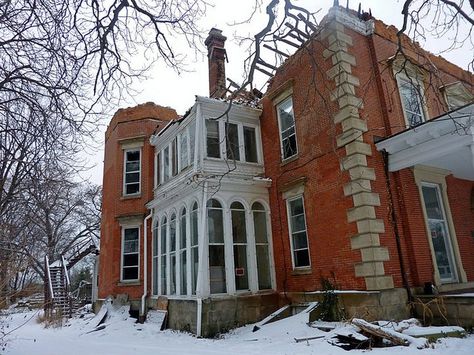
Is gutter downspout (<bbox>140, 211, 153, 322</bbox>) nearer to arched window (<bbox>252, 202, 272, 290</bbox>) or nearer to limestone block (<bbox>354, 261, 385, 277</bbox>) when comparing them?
arched window (<bbox>252, 202, 272, 290</bbox>)

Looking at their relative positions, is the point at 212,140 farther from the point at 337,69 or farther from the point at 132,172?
the point at 132,172

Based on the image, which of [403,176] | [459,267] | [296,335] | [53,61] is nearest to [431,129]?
[403,176]

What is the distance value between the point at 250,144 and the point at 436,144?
669 cm

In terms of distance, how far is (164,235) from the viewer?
15.1 meters

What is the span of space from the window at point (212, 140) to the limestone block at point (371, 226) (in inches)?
222

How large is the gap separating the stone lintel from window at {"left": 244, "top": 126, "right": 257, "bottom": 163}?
435 cm

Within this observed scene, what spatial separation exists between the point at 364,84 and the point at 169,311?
9690mm

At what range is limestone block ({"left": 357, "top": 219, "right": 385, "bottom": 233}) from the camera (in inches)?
387

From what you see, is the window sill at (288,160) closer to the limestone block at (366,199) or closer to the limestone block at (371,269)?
the limestone block at (366,199)

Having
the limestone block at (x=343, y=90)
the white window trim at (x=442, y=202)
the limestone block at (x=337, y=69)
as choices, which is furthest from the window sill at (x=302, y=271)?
the limestone block at (x=337, y=69)

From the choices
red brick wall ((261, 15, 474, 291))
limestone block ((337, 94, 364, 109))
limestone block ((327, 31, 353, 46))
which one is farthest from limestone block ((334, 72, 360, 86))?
limestone block ((327, 31, 353, 46))

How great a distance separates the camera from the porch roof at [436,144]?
8.87 m

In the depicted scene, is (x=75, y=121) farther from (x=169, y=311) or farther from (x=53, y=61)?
(x=169, y=311)

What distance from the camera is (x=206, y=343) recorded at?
10.0m
